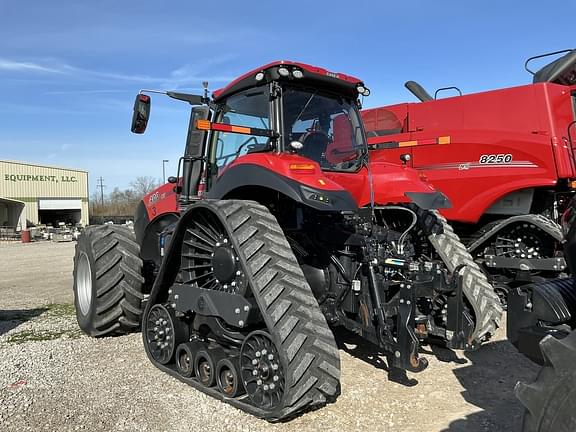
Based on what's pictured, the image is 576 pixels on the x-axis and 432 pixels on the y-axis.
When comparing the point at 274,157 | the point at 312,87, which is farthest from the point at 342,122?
the point at 274,157

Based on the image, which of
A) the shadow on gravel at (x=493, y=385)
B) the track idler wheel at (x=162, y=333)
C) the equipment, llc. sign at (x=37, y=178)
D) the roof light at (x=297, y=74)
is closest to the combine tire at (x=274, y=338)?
the track idler wheel at (x=162, y=333)

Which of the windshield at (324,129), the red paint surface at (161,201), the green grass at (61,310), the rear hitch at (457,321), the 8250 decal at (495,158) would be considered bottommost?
the green grass at (61,310)

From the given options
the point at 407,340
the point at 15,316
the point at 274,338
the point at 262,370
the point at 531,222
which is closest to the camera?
the point at 274,338

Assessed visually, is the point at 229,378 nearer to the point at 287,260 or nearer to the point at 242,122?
the point at 287,260

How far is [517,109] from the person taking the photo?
23.2 ft

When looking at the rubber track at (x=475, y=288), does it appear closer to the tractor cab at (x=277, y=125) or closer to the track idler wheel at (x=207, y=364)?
the tractor cab at (x=277, y=125)

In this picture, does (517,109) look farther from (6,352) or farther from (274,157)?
(6,352)

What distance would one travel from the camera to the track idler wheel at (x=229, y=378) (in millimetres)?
3896

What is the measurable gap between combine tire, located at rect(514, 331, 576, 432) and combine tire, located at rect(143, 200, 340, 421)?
157 cm

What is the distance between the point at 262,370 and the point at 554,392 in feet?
6.74

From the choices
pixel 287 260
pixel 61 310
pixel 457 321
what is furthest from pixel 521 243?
pixel 61 310

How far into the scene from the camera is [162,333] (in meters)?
4.74

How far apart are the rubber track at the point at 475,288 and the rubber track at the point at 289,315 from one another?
1587 mm

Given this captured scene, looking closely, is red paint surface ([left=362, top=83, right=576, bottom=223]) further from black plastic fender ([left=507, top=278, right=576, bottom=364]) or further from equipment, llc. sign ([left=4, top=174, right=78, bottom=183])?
equipment, llc. sign ([left=4, top=174, right=78, bottom=183])
